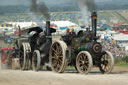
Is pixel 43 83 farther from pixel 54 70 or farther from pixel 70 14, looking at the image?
pixel 70 14

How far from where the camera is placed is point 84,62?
1485cm

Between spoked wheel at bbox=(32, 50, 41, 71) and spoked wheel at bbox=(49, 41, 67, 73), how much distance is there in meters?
0.85

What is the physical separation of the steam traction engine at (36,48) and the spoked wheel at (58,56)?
3.03 feet

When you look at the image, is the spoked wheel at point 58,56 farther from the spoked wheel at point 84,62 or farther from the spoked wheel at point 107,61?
the spoked wheel at point 107,61

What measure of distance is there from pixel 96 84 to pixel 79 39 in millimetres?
4086

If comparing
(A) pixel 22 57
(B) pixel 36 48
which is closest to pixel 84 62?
(B) pixel 36 48

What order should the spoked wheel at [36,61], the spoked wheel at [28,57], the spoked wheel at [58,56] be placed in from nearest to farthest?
the spoked wheel at [58,56], the spoked wheel at [36,61], the spoked wheel at [28,57]

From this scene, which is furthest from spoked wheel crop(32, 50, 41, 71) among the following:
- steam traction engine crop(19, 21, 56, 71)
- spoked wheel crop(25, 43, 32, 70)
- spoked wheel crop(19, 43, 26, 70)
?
spoked wheel crop(19, 43, 26, 70)

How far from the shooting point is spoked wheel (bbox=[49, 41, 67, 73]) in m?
15.6

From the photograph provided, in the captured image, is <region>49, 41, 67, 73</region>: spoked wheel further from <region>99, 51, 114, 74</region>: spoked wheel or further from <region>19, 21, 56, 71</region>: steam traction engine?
<region>99, 51, 114, 74</region>: spoked wheel

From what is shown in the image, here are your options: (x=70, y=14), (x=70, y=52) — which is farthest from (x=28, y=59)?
(x=70, y=14)

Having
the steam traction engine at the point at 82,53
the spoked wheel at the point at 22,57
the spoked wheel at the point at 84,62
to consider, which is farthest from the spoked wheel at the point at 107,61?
the spoked wheel at the point at 22,57

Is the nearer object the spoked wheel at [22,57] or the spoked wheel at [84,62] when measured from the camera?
the spoked wheel at [84,62]

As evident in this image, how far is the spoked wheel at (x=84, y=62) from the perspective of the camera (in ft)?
47.4
